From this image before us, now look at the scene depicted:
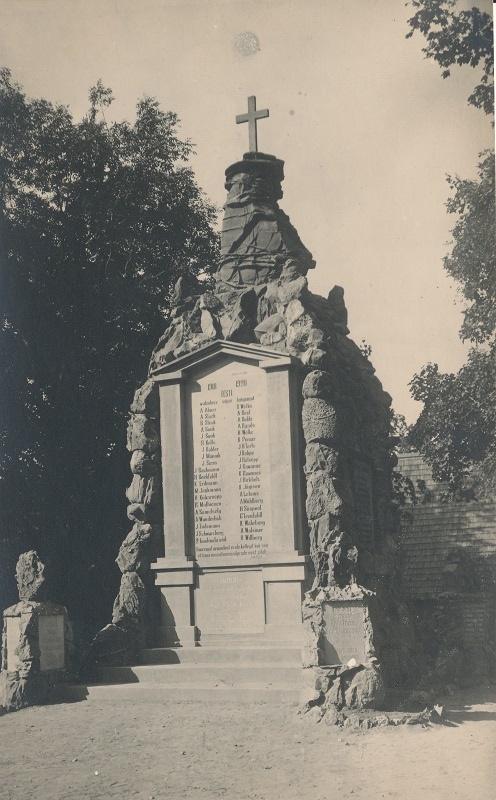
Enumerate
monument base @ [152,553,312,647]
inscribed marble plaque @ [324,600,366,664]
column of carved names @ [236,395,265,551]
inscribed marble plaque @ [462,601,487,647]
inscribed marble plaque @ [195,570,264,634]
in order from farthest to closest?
inscribed marble plaque @ [462,601,487,647] → column of carved names @ [236,395,265,551] → inscribed marble plaque @ [195,570,264,634] → monument base @ [152,553,312,647] → inscribed marble plaque @ [324,600,366,664]

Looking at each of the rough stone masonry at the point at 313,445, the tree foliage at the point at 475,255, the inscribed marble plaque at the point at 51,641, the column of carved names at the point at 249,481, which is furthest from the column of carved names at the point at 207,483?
the tree foliage at the point at 475,255

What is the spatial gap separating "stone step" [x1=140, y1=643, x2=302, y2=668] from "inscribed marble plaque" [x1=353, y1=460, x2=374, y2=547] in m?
2.30

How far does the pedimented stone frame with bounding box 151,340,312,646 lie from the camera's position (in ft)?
39.4

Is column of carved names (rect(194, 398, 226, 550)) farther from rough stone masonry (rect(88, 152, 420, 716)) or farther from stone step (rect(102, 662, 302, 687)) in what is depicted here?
stone step (rect(102, 662, 302, 687))

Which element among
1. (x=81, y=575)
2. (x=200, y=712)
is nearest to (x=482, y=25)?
(x=200, y=712)

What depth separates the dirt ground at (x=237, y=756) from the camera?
25.6 feet

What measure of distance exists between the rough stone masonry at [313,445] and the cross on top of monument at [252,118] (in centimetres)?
16

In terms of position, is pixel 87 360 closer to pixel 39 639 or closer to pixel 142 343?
pixel 142 343

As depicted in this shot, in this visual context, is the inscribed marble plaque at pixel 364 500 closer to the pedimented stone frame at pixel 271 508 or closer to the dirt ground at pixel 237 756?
the pedimented stone frame at pixel 271 508

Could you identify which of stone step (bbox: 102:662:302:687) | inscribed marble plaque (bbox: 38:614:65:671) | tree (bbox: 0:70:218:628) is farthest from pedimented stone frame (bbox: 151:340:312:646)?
tree (bbox: 0:70:218:628)

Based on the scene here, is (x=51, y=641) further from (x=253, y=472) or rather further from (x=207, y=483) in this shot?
(x=253, y=472)

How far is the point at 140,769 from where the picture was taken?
28.0ft

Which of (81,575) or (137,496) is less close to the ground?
(137,496)

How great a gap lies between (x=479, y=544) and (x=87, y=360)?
9.16m
